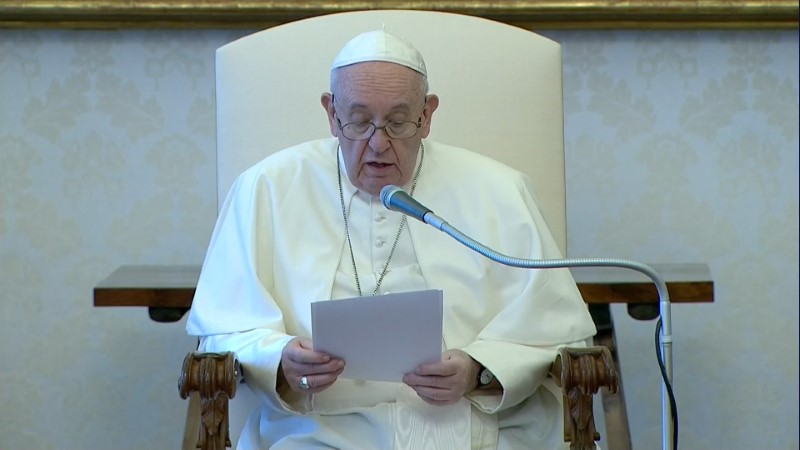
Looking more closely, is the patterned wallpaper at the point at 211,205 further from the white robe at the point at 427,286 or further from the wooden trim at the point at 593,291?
the white robe at the point at 427,286

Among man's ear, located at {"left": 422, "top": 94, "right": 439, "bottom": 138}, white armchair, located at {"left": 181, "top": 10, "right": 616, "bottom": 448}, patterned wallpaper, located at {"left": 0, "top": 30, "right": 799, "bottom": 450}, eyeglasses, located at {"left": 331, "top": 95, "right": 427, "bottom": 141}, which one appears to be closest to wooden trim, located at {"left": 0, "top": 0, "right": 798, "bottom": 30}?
patterned wallpaper, located at {"left": 0, "top": 30, "right": 799, "bottom": 450}

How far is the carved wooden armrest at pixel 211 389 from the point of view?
254 cm

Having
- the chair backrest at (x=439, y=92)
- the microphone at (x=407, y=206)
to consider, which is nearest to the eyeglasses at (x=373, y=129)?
the chair backrest at (x=439, y=92)

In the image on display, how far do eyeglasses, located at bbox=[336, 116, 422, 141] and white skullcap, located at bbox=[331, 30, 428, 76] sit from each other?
148mm

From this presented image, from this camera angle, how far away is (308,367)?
262 centimetres

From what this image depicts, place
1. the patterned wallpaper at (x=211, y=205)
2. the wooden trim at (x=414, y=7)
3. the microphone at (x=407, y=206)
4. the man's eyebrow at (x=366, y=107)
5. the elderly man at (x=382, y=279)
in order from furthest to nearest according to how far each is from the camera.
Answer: the patterned wallpaper at (x=211, y=205) → the wooden trim at (x=414, y=7) → the man's eyebrow at (x=366, y=107) → the elderly man at (x=382, y=279) → the microphone at (x=407, y=206)

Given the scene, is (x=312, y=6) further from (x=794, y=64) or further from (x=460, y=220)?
(x=794, y=64)

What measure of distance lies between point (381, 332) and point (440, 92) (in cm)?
110

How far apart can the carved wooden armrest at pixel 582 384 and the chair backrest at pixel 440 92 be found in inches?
36.6

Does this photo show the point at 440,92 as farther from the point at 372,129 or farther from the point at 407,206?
the point at 407,206

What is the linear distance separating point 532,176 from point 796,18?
1.27 metres

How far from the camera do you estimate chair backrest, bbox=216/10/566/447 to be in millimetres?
3441

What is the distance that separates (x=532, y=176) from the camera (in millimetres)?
3465

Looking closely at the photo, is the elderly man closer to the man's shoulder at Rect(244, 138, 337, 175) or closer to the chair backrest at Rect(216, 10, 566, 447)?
the man's shoulder at Rect(244, 138, 337, 175)
